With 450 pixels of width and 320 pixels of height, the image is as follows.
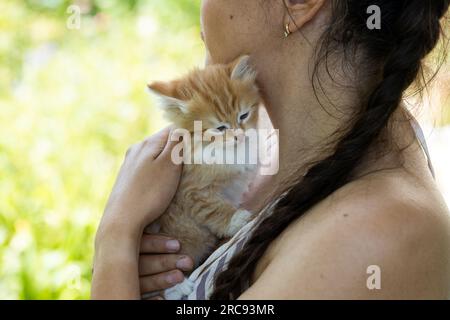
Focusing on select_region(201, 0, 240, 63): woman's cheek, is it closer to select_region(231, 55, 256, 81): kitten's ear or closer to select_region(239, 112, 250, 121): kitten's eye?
select_region(231, 55, 256, 81): kitten's ear

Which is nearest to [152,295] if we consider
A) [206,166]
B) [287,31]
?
[206,166]

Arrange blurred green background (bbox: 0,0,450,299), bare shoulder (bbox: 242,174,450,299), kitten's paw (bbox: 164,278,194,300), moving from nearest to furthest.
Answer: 1. bare shoulder (bbox: 242,174,450,299)
2. kitten's paw (bbox: 164,278,194,300)
3. blurred green background (bbox: 0,0,450,299)

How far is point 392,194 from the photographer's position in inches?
46.8

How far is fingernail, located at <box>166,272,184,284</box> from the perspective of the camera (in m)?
1.49

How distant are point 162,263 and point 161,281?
0.16ft

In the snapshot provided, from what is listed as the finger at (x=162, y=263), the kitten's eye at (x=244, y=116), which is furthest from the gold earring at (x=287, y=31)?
the finger at (x=162, y=263)

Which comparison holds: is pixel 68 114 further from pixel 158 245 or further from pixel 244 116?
pixel 158 245

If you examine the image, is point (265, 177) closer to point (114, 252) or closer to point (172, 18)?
point (114, 252)

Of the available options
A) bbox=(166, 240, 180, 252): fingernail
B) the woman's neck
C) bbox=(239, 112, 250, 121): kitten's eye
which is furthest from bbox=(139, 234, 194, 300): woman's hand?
bbox=(239, 112, 250, 121): kitten's eye

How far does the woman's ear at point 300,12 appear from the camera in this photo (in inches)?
57.9

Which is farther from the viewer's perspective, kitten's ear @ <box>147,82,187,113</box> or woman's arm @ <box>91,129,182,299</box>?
kitten's ear @ <box>147,82,187,113</box>

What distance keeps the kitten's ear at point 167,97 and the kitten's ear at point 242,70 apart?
16cm

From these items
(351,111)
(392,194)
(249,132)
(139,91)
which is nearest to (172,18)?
(139,91)

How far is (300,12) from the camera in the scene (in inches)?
58.7
